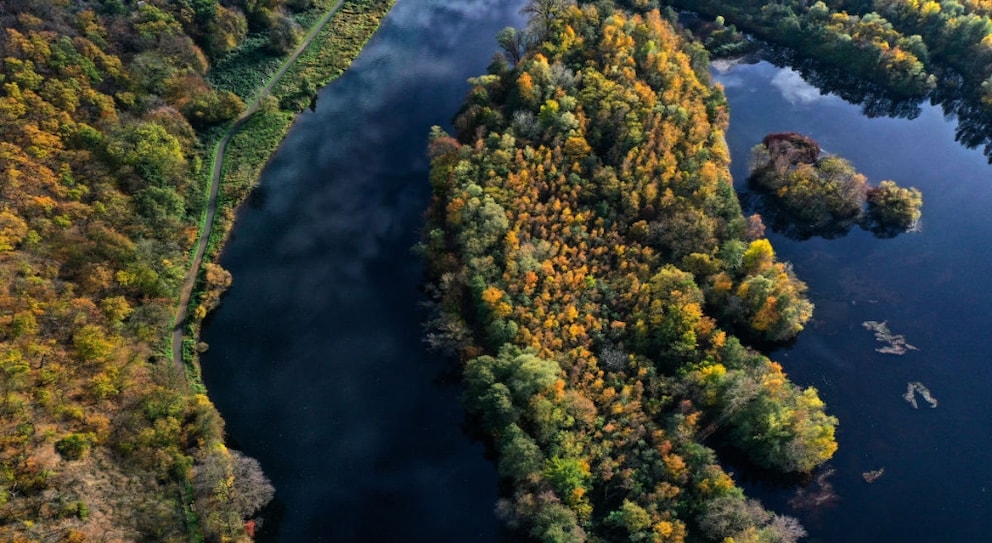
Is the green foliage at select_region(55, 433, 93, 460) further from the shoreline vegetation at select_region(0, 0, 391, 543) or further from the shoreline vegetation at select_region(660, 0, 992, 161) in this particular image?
the shoreline vegetation at select_region(660, 0, 992, 161)

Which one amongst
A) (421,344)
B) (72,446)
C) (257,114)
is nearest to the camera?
(72,446)

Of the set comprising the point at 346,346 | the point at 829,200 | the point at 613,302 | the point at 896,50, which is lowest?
the point at 346,346

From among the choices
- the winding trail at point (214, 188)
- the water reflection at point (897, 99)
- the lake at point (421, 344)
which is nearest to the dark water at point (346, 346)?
the lake at point (421, 344)

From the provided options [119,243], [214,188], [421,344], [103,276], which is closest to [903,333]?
[421,344]

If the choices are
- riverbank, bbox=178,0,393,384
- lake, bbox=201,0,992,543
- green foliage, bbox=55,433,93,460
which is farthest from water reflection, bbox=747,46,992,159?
green foliage, bbox=55,433,93,460

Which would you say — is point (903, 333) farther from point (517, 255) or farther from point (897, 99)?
point (897, 99)

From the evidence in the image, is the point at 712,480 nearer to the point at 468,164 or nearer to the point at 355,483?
the point at 355,483

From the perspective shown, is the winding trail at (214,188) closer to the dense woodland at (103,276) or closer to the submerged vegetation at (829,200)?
the dense woodland at (103,276)
